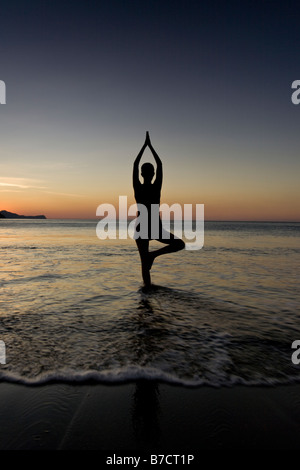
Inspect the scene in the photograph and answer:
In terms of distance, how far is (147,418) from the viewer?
2.27m

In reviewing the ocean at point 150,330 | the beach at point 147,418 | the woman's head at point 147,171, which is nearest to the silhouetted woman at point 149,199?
the woman's head at point 147,171

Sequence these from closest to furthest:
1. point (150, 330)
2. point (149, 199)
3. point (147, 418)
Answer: point (147, 418), point (150, 330), point (149, 199)

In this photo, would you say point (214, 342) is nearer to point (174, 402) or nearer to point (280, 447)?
point (174, 402)

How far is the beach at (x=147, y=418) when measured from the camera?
2.00 metres

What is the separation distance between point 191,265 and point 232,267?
1.66 metres

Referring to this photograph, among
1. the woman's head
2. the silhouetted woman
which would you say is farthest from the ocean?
the woman's head

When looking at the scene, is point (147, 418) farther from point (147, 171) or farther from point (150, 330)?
point (147, 171)

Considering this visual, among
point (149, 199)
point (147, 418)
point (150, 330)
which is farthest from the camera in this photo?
point (149, 199)

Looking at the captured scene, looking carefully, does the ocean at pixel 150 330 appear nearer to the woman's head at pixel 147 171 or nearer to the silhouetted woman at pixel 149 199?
the silhouetted woman at pixel 149 199

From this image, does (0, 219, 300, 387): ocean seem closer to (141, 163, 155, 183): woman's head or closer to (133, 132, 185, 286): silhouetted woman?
(133, 132, 185, 286): silhouetted woman

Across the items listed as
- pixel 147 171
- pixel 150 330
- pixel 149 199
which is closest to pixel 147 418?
pixel 150 330

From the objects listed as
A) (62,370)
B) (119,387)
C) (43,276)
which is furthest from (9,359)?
(43,276)

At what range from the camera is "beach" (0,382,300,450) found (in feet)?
6.57

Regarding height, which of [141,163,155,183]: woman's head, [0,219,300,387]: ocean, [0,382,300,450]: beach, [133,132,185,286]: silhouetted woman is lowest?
[0,219,300,387]: ocean
